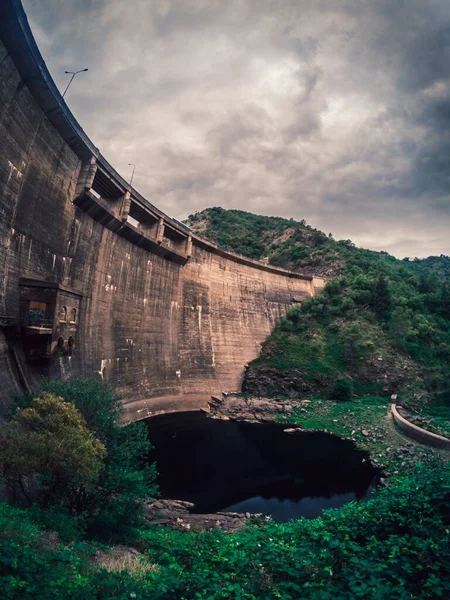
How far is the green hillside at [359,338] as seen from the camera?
110ft

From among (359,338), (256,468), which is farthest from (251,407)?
(359,338)

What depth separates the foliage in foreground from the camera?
18.1ft

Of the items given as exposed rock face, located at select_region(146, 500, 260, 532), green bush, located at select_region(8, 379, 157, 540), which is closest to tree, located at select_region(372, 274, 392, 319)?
exposed rock face, located at select_region(146, 500, 260, 532)

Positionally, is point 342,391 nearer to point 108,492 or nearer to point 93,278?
point 93,278

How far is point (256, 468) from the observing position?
19000 millimetres

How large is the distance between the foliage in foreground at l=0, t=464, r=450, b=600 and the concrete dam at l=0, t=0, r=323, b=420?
8.44 m

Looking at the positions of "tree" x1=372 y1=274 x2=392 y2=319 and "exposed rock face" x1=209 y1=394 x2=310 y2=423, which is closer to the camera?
"exposed rock face" x1=209 y1=394 x2=310 y2=423

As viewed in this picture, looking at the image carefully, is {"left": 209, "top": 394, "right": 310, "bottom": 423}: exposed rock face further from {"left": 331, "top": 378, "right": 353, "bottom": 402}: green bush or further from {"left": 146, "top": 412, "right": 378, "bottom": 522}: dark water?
{"left": 331, "top": 378, "right": 353, "bottom": 402}: green bush

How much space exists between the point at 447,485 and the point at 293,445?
15287 millimetres

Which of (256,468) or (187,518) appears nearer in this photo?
(187,518)

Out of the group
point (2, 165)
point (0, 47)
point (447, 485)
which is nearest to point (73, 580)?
point (447, 485)

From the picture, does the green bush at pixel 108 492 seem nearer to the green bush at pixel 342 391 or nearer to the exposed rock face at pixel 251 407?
the exposed rock face at pixel 251 407

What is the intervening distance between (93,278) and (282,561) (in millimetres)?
18469

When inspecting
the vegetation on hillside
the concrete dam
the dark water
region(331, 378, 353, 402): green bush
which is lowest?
the dark water
